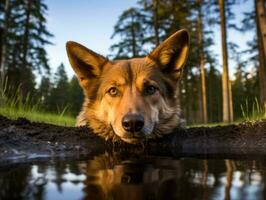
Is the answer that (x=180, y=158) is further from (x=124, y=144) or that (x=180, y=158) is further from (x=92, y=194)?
(x=92, y=194)

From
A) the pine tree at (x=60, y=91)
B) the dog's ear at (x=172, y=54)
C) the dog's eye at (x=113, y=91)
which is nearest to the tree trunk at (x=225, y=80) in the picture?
the dog's ear at (x=172, y=54)

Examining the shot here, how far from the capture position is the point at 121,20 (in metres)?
36.2

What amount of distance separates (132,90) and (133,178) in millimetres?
2426

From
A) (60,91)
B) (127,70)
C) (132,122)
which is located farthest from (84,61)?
(60,91)

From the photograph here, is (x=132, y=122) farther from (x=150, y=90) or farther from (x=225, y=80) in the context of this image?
(x=225, y=80)

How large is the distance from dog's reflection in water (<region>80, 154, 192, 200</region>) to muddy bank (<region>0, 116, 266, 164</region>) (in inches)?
28.7

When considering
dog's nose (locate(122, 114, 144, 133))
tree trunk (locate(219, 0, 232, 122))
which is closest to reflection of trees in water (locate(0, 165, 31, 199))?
dog's nose (locate(122, 114, 144, 133))

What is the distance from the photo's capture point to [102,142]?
560 cm

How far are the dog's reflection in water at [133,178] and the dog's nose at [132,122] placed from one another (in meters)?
0.45

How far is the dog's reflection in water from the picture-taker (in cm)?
232

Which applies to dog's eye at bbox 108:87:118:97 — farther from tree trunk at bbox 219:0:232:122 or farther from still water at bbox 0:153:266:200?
tree trunk at bbox 219:0:232:122

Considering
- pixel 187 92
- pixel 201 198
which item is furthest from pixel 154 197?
pixel 187 92

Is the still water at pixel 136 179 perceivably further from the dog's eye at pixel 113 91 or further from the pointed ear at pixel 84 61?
the pointed ear at pixel 84 61

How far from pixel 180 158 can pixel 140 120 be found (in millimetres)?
704
